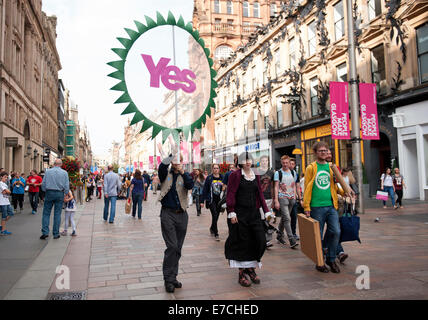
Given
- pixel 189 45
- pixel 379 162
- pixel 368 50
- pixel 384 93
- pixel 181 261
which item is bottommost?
pixel 181 261

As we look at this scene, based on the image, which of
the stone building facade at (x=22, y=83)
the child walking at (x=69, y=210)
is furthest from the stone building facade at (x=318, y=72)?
the stone building facade at (x=22, y=83)

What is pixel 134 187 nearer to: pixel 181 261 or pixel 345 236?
pixel 181 261

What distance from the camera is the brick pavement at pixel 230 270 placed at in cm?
427

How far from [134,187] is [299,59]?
16.3 meters

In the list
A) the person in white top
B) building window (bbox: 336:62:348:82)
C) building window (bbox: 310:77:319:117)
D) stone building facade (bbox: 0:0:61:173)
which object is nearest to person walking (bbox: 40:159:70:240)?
Result: the person in white top

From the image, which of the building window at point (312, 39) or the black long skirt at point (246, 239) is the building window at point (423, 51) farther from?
the black long skirt at point (246, 239)

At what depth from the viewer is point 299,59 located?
79.4 ft

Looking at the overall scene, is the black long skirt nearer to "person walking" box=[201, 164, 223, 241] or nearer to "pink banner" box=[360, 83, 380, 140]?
"person walking" box=[201, 164, 223, 241]

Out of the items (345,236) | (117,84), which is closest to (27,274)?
(117,84)

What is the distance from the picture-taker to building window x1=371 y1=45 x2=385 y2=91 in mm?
17672

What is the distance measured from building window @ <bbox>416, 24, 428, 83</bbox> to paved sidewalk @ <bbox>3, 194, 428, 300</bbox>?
938 cm

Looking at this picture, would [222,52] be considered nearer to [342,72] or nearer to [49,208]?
[342,72]

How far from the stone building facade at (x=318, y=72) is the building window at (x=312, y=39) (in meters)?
0.06
